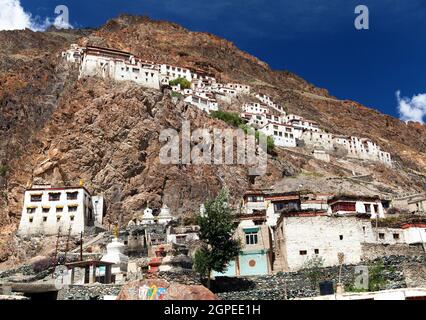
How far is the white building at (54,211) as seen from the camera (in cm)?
6619

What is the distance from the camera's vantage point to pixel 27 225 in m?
66.9

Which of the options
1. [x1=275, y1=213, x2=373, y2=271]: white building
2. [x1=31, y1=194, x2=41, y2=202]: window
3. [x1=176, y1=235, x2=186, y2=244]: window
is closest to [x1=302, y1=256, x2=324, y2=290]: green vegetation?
[x1=275, y1=213, x2=373, y2=271]: white building

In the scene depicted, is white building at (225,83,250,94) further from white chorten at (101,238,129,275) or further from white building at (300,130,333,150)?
white chorten at (101,238,129,275)

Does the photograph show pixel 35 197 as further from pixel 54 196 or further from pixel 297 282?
pixel 297 282

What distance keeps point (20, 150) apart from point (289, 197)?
187 ft

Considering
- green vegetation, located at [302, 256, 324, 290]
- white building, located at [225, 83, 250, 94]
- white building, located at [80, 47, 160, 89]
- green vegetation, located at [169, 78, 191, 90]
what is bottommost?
green vegetation, located at [302, 256, 324, 290]

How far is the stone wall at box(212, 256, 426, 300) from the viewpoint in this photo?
1160 inches

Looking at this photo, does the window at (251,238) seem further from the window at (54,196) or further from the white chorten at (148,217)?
the window at (54,196)

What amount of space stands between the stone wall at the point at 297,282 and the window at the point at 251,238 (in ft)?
21.3

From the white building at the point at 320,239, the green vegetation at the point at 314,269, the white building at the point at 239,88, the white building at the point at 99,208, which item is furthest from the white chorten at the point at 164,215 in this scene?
the white building at the point at 239,88

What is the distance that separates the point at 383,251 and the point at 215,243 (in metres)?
14.4

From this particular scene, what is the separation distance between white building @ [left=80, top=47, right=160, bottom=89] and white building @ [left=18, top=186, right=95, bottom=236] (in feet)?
104
